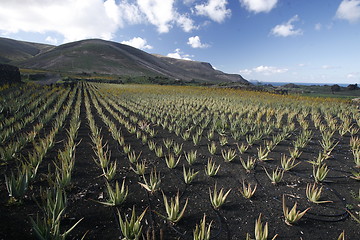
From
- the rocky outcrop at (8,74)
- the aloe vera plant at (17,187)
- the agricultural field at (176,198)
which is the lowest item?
the agricultural field at (176,198)

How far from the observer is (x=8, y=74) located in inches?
752

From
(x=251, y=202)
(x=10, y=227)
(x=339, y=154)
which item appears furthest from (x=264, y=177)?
(x=10, y=227)

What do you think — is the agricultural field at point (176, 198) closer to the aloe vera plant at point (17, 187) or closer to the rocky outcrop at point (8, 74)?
the aloe vera plant at point (17, 187)

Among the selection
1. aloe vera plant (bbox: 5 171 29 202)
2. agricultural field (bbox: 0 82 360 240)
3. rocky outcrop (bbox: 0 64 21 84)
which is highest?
rocky outcrop (bbox: 0 64 21 84)

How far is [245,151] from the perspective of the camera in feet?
18.6

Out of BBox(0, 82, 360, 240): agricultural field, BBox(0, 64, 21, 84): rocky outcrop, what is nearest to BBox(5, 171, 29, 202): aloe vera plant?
BBox(0, 82, 360, 240): agricultural field

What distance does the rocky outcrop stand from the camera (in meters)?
18.0

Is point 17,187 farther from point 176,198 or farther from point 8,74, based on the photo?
point 8,74

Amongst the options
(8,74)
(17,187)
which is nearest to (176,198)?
(17,187)

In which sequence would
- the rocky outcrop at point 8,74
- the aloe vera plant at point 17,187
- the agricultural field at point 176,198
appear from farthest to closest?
the rocky outcrop at point 8,74, the aloe vera plant at point 17,187, the agricultural field at point 176,198

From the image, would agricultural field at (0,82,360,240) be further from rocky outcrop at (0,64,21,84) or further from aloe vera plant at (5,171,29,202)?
rocky outcrop at (0,64,21,84)

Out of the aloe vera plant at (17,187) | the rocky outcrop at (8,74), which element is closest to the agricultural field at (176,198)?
the aloe vera plant at (17,187)

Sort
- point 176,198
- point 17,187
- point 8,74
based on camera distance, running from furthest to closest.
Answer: point 8,74 → point 17,187 → point 176,198

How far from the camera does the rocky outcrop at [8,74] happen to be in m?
18.0
